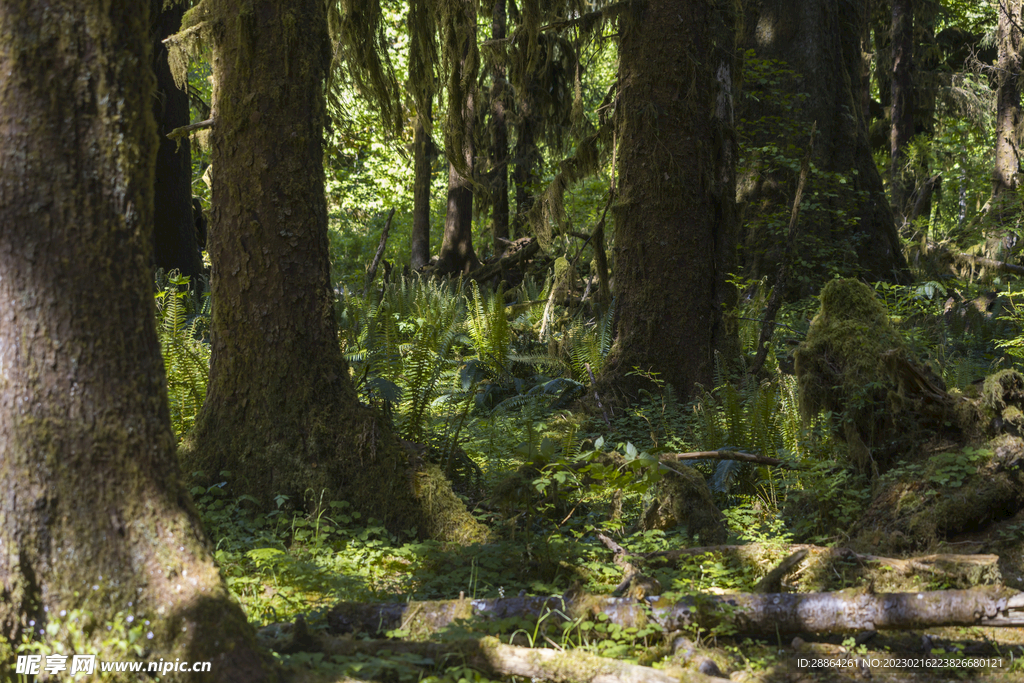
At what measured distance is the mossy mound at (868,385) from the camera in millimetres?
4121

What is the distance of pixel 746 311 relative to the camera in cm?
873

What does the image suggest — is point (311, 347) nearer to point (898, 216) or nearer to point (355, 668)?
point (355, 668)

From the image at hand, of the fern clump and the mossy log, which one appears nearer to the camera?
the mossy log

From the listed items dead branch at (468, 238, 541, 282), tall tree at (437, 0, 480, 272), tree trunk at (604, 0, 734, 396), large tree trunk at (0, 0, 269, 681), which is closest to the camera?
large tree trunk at (0, 0, 269, 681)

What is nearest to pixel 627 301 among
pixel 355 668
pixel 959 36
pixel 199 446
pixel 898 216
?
pixel 199 446

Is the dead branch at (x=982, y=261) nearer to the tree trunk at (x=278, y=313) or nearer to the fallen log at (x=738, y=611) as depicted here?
the fallen log at (x=738, y=611)

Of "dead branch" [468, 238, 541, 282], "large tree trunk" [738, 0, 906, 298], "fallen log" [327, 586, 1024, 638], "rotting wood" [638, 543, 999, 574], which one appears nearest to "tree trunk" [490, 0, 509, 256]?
"dead branch" [468, 238, 541, 282]

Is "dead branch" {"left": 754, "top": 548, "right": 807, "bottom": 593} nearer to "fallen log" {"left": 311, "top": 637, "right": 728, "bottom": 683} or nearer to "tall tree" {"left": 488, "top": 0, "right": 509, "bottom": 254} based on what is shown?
"fallen log" {"left": 311, "top": 637, "right": 728, "bottom": 683}

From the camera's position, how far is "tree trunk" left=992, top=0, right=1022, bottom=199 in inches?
485

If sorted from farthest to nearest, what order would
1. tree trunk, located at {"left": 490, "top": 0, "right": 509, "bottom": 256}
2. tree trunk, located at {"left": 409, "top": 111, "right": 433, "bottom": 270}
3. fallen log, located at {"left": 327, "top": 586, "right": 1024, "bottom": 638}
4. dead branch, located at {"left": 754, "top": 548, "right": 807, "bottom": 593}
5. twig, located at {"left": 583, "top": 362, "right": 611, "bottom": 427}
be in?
tree trunk, located at {"left": 409, "top": 111, "right": 433, "bottom": 270}, tree trunk, located at {"left": 490, "top": 0, "right": 509, "bottom": 256}, twig, located at {"left": 583, "top": 362, "right": 611, "bottom": 427}, dead branch, located at {"left": 754, "top": 548, "right": 807, "bottom": 593}, fallen log, located at {"left": 327, "top": 586, "right": 1024, "bottom": 638}

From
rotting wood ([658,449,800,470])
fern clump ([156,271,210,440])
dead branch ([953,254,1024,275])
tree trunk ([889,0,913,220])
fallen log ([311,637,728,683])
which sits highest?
tree trunk ([889,0,913,220])

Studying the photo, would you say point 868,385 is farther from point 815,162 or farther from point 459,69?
point 815,162

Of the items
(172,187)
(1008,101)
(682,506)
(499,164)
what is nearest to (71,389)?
(682,506)

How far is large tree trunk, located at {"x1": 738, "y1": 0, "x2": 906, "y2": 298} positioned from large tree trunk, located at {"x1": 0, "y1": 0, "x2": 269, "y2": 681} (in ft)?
27.7
